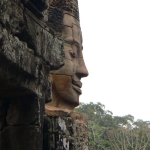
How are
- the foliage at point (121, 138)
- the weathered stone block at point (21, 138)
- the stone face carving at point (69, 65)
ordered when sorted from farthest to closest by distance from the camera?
1. the foliage at point (121, 138)
2. the stone face carving at point (69, 65)
3. the weathered stone block at point (21, 138)

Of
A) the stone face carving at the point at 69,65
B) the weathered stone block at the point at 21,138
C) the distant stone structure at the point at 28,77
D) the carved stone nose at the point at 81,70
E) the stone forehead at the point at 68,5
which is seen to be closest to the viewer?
the distant stone structure at the point at 28,77

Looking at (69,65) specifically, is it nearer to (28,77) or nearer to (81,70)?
(81,70)

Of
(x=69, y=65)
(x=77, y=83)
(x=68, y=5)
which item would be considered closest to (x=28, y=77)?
(x=69, y=65)

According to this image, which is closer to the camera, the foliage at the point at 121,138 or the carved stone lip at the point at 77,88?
the carved stone lip at the point at 77,88

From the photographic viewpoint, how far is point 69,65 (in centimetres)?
557

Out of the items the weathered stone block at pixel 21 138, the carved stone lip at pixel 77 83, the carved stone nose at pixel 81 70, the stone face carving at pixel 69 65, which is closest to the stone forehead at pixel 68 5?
the stone face carving at pixel 69 65

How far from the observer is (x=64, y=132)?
3740mm

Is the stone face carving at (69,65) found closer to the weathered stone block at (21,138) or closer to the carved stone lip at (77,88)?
the carved stone lip at (77,88)

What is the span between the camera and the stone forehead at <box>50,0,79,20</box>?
609 centimetres

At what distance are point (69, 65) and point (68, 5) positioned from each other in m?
1.16

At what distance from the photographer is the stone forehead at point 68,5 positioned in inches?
240

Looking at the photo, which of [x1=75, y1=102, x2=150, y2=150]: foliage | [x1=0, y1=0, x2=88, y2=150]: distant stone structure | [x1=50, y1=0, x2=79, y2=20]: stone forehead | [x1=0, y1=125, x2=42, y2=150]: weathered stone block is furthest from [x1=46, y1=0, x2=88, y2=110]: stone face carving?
Answer: [x1=75, y1=102, x2=150, y2=150]: foliage

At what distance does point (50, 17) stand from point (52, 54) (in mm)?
1947

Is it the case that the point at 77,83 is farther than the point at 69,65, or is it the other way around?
the point at 77,83
